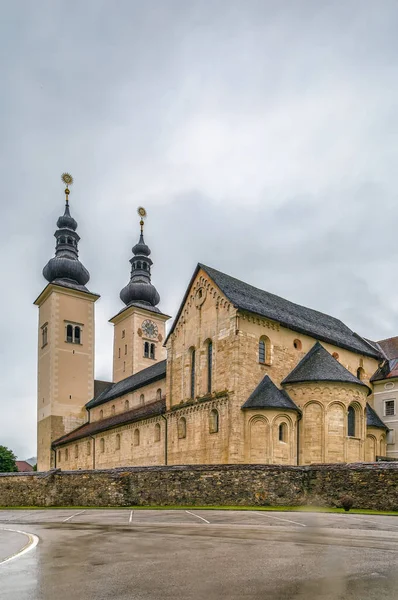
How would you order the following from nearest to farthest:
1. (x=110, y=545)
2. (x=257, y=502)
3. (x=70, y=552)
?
(x=70, y=552) → (x=110, y=545) → (x=257, y=502)

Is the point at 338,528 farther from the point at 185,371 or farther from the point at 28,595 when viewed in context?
the point at 185,371

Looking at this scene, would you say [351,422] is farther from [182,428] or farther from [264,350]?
[182,428]

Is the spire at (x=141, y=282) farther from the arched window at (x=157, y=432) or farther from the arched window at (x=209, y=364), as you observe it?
the arched window at (x=209, y=364)

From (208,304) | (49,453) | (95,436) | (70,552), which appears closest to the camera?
(70,552)

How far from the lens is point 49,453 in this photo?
212 feet

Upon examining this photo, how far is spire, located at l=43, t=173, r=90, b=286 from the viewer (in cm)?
7000

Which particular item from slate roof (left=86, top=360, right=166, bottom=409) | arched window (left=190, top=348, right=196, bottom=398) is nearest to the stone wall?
arched window (left=190, top=348, right=196, bottom=398)

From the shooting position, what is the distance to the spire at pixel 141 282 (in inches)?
3137

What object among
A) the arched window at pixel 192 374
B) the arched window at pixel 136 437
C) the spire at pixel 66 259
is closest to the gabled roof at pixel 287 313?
the arched window at pixel 192 374

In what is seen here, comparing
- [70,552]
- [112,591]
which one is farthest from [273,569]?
[70,552]

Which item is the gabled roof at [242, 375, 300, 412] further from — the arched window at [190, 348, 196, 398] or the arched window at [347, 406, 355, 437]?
the arched window at [190, 348, 196, 398]

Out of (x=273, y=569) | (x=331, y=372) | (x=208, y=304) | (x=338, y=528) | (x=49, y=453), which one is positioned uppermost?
(x=208, y=304)

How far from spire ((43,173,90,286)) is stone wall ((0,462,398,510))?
41276 millimetres

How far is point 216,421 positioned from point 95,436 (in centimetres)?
2268
